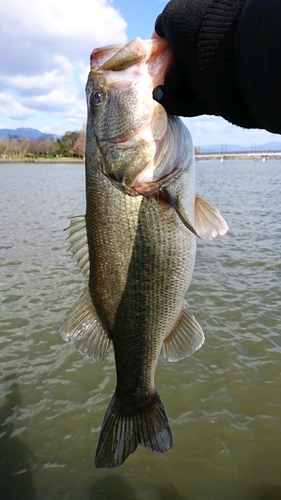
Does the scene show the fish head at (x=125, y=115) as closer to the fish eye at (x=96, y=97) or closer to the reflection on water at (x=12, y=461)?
the fish eye at (x=96, y=97)

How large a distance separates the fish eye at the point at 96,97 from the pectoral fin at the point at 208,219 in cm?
85

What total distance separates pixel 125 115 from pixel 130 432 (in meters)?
2.14

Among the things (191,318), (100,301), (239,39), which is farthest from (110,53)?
(191,318)

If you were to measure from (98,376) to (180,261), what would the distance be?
3803mm

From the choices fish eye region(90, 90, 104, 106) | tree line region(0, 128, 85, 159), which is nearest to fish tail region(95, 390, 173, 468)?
fish eye region(90, 90, 104, 106)

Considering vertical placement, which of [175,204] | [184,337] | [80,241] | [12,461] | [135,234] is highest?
[175,204]

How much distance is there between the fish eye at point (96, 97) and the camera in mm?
2152

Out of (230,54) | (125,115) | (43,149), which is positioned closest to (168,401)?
(125,115)

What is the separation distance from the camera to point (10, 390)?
17.4 ft

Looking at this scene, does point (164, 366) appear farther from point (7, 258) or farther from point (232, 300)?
point (7, 258)

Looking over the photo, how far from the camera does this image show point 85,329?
258 centimetres

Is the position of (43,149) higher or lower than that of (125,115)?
lower

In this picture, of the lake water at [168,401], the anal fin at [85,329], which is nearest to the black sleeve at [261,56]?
the anal fin at [85,329]

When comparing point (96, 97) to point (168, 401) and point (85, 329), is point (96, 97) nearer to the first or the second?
point (85, 329)
